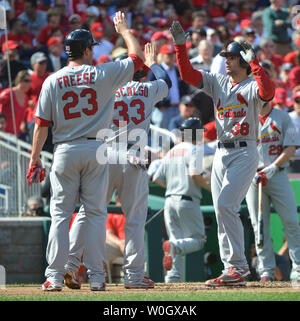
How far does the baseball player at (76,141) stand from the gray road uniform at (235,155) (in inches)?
45.7

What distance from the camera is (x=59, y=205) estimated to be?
718 centimetres

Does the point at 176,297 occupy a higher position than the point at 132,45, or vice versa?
the point at 132,45

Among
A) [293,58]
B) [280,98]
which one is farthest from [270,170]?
[293,58]

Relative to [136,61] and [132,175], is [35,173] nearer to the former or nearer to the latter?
[132,175]

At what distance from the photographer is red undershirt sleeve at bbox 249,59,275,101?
758 cm

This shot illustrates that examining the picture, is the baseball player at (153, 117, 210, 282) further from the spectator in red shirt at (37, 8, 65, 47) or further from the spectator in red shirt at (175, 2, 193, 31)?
the spectator in red shirt at (175, 2, 193, 31)

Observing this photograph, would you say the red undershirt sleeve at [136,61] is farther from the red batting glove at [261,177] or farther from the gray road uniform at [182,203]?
the gray road uniform at [182,203]

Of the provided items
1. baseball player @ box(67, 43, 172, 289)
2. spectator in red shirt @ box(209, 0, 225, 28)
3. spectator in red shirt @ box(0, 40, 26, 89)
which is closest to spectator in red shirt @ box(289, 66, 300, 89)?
spectator in red shirt @ box(209, 0, 225, 28)

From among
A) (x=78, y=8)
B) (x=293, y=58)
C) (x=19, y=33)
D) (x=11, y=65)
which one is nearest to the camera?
(x=11, y=65)

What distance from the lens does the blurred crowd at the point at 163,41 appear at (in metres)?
13.3

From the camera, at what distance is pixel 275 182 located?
30.8 ft

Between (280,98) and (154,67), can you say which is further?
(280,98)

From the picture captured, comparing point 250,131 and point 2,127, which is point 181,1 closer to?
point 2,127

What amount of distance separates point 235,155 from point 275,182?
5.32 ft
